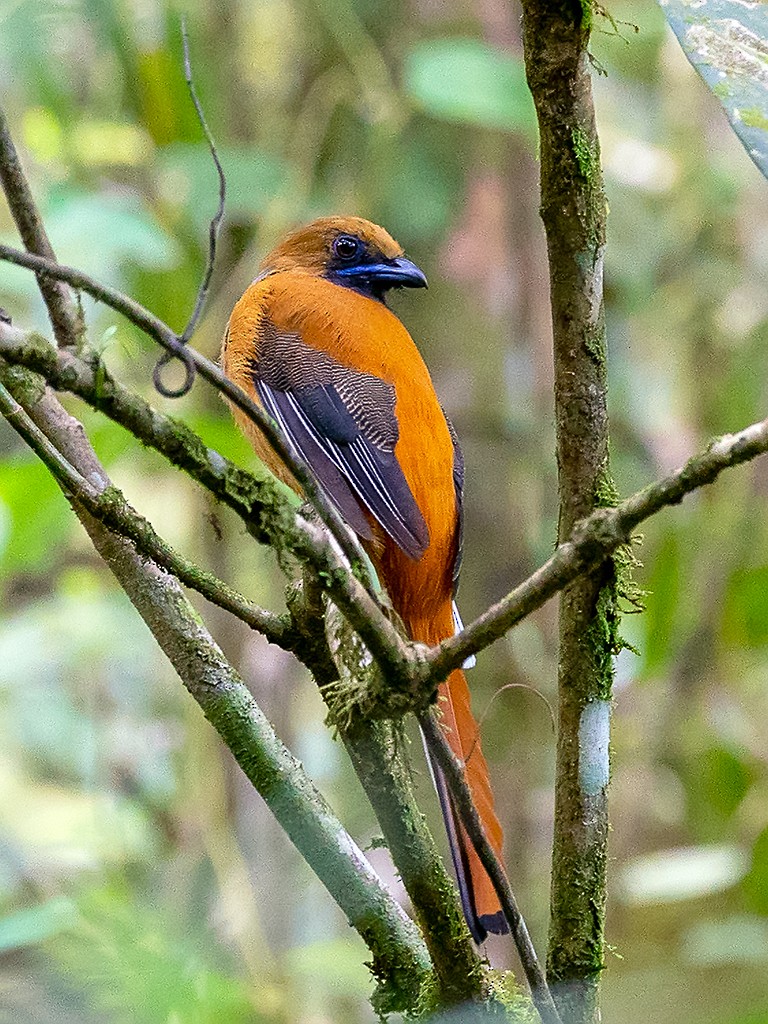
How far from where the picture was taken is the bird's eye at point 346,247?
10.4 ft

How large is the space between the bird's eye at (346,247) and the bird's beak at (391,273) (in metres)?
0.03

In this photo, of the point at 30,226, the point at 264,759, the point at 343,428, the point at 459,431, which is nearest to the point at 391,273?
the point at 459,431

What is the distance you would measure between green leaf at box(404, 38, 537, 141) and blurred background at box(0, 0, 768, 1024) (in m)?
0.01

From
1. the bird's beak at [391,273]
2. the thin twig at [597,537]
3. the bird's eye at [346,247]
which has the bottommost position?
the thin twig at [597,537]

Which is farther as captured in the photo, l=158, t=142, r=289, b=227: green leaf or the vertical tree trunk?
l=158, t=142, r=289, b=227: green leaf

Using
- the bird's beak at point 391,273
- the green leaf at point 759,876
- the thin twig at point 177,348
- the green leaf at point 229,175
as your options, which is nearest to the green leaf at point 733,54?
the thin twig at point 177,348

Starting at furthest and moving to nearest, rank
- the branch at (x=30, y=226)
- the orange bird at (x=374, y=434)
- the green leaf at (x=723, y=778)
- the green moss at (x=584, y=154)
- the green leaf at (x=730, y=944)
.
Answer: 1. the green leaf at (x=723, y=778)
2. the green leaf at (x=730, y=944)
3. the orange bird at (x=374, y=434)
4. the branch at (x=30, y=226)
5. the green moss at (x=584, y=154)

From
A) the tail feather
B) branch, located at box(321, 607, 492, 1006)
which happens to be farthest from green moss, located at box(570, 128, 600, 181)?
the tail feather

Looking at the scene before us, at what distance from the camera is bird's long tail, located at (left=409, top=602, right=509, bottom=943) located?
167 centimetres

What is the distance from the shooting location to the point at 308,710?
4.88 meters

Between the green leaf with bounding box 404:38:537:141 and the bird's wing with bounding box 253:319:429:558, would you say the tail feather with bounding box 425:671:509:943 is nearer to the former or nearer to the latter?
the bird's wing with bounding box 253:319:429:558

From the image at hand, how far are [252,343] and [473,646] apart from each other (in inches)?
61.9

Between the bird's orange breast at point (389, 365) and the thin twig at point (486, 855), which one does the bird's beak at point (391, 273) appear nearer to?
the bird's orange breast at point (389, 365)

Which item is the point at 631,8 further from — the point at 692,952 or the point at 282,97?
the point at 692,952
